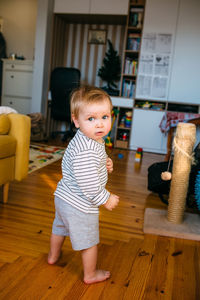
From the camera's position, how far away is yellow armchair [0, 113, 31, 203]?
160cm

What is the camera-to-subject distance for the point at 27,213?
1568mm

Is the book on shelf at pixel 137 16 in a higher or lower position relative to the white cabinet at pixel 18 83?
higher

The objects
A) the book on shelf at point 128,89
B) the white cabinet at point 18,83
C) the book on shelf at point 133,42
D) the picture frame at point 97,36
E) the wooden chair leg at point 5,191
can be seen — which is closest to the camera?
the wooden chair leg at point 5,191

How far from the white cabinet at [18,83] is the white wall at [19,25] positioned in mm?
621

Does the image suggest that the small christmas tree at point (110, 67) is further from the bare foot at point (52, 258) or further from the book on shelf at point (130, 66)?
the bare foot at point (52, 258)

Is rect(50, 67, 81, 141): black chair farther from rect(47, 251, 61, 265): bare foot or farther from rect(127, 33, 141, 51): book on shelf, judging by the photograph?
rect(47, 251, 61, 265): bare foot

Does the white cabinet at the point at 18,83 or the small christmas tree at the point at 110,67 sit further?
the white cabinet at the point at 18,83

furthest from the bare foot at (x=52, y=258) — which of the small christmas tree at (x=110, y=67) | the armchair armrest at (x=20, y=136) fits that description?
the small christmas tree at (x=110, y=67)

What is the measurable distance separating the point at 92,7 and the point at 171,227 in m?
3.61

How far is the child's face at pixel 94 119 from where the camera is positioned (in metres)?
0.91

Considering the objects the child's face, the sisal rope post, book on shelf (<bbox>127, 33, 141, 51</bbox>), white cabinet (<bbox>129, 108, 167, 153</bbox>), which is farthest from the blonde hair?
book on shelf (<bbox>127, 33, 141, 51</bbox>)

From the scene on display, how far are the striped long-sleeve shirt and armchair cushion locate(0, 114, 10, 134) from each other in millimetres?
762

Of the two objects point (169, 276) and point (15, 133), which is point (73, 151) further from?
point (15, 133)

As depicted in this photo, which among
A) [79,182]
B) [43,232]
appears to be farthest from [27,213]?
[79,182]
